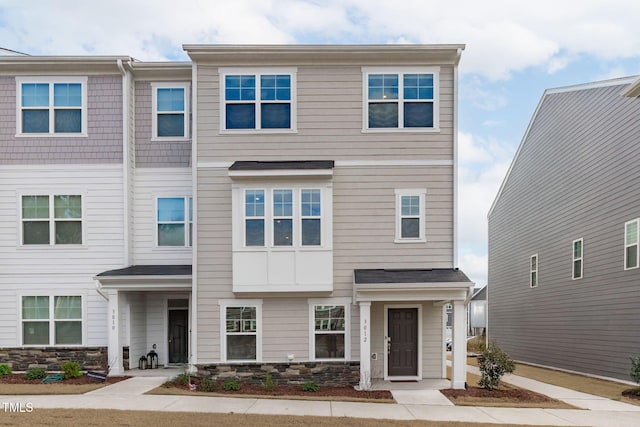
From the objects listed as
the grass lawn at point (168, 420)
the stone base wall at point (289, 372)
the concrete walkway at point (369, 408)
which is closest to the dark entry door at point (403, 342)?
the stone base wall at point (289, 372)

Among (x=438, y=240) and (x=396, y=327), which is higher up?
(x=438, y=240)

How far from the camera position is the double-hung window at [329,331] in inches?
521

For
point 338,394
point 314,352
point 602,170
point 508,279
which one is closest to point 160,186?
point 314,352

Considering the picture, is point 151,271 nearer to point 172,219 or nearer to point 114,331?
point 172,219

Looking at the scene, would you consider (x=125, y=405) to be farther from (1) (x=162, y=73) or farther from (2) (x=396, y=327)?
(1) (x=162, y=73)

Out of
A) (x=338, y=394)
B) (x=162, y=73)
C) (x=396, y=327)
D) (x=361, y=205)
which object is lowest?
Result: (x=338, y=394)

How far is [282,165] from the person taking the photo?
43.0 feet

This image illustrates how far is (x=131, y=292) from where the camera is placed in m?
14.3

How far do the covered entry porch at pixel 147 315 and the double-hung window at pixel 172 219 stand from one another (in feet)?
2.55

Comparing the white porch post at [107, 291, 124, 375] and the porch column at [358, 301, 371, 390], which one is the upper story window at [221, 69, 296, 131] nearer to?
the porch column at [358, 301, 371, 390]

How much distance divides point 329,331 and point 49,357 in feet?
24.9

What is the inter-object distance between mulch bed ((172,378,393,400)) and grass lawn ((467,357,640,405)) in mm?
3459

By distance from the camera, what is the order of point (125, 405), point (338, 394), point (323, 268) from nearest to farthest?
point (125, 405) < point (338, 394) < point (323, 268)

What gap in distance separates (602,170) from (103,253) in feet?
49.3
